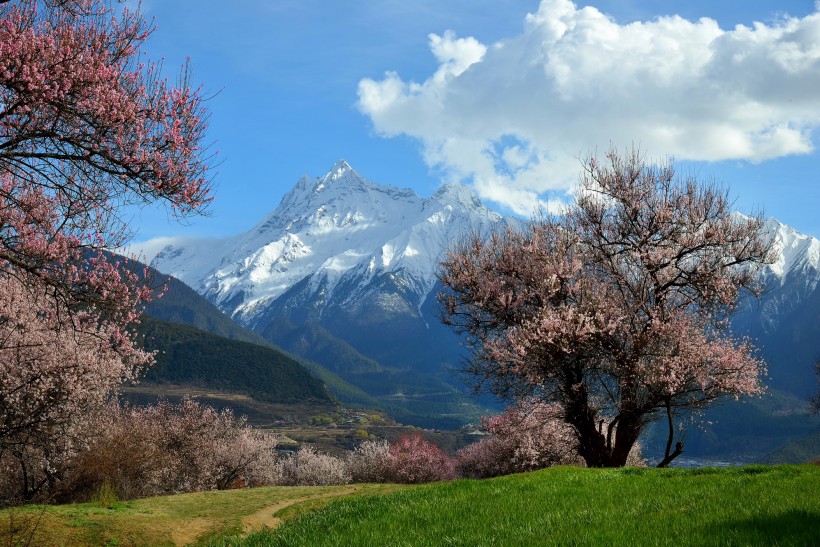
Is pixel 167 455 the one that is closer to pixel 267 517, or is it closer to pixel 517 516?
pixel 267 517

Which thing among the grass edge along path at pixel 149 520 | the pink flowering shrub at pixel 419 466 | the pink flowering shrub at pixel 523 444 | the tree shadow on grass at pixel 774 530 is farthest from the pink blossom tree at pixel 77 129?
the pink flowering shrub at pixel 419 466

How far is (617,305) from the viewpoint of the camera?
1075 inches

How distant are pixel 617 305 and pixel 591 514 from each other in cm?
1684

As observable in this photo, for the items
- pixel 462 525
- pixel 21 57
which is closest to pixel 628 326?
pixel 462 525

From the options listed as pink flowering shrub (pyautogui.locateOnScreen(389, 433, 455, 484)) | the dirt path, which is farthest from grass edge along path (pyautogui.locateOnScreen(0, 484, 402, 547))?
pink flowering shrub (pyautogui.locateOnScreen(389, 433, 455, 484))

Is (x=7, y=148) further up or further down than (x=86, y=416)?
further up

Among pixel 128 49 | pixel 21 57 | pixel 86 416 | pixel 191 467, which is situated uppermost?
pixel 128 49

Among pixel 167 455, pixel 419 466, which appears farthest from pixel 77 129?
pixel 419 466

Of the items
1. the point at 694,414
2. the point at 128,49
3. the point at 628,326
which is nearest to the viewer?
the point at 128,49

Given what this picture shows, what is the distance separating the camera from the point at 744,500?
12117mm

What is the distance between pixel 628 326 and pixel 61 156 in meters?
21.5

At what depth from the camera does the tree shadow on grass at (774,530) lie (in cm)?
873

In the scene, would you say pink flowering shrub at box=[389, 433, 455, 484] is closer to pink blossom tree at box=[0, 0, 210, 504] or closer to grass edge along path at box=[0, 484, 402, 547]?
grass edge along path at box=[0, 484, 402, 547]

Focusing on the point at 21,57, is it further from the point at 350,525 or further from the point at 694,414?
the point at 694,414
